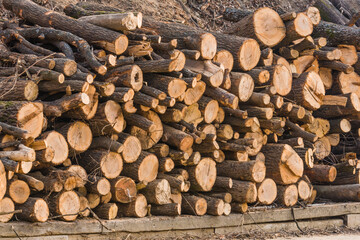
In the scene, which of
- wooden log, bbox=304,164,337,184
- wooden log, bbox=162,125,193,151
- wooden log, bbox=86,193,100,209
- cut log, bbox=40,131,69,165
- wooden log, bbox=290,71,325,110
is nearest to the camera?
cut log, bbox=40,131,69,165

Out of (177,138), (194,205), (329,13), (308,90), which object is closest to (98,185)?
(177,138)

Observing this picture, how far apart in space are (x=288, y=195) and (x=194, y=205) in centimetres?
168

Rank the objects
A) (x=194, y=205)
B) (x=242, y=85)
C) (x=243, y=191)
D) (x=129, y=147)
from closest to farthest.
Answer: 1. (x=129, y=147)
2. (x=194, y=205)
3. (x=243, y=191)
4. (x=242, y=85)

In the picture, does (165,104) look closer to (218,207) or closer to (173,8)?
(218,207)

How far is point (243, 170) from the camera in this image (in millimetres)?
7180

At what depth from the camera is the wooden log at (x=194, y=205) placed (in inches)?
268

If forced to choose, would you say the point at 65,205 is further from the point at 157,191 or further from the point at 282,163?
the point at 282,163

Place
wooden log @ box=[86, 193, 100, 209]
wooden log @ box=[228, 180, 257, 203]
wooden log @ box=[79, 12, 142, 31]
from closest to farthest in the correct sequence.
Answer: wooden log @ box=[86, 193, 100, 209], wooden log @ box=[79, 12, 142, 31], wooden log @ box=[228, 180, 257, 203]

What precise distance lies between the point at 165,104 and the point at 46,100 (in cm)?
134

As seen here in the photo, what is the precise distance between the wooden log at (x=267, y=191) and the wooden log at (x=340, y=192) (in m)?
1.32

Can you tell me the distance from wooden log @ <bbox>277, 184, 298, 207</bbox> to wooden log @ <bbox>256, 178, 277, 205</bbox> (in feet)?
0.55

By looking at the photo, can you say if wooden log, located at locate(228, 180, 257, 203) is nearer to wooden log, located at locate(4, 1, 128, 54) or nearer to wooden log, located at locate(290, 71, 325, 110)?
wooden log, located at locate(290, 71, 325, 110)

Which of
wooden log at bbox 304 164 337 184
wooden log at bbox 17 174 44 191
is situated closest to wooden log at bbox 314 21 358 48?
wooden log at bbox 304 164 337 184

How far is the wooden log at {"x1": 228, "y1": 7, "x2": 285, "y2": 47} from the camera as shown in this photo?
785cm
